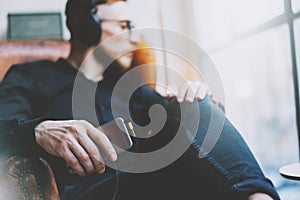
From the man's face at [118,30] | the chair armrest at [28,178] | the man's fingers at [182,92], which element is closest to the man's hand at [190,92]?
the man's fingers at [182,92]

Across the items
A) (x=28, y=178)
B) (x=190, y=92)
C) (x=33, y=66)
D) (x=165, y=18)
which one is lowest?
(x=28, y=178)

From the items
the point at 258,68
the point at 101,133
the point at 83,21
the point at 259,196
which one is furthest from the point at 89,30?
the point at 259,196

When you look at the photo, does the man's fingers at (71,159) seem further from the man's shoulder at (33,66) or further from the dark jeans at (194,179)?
the man's shoulder at (33,66)

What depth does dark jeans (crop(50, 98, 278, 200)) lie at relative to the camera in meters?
1.00

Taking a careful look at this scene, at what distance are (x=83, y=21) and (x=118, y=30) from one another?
12 centimetres

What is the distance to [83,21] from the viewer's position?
113 centimetres

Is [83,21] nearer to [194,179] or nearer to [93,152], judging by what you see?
[93,152]

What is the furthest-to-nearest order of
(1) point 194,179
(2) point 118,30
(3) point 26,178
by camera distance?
1. (2) point 118,30
2. (1) point 194,179
3. (3) point 26,178

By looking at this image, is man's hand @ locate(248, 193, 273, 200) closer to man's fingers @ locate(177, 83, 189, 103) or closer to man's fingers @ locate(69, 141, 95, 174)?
man's fingers @ locate(177, 83, 189, 103)

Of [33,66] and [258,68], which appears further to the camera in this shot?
[258,68]

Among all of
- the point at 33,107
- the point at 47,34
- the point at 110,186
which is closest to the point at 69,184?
the point at 110,186

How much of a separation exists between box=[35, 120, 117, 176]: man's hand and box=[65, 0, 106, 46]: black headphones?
294 millimetres

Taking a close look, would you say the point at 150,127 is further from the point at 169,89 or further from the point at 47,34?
the point at 47,34

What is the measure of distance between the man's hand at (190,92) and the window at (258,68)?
3.7 inches
